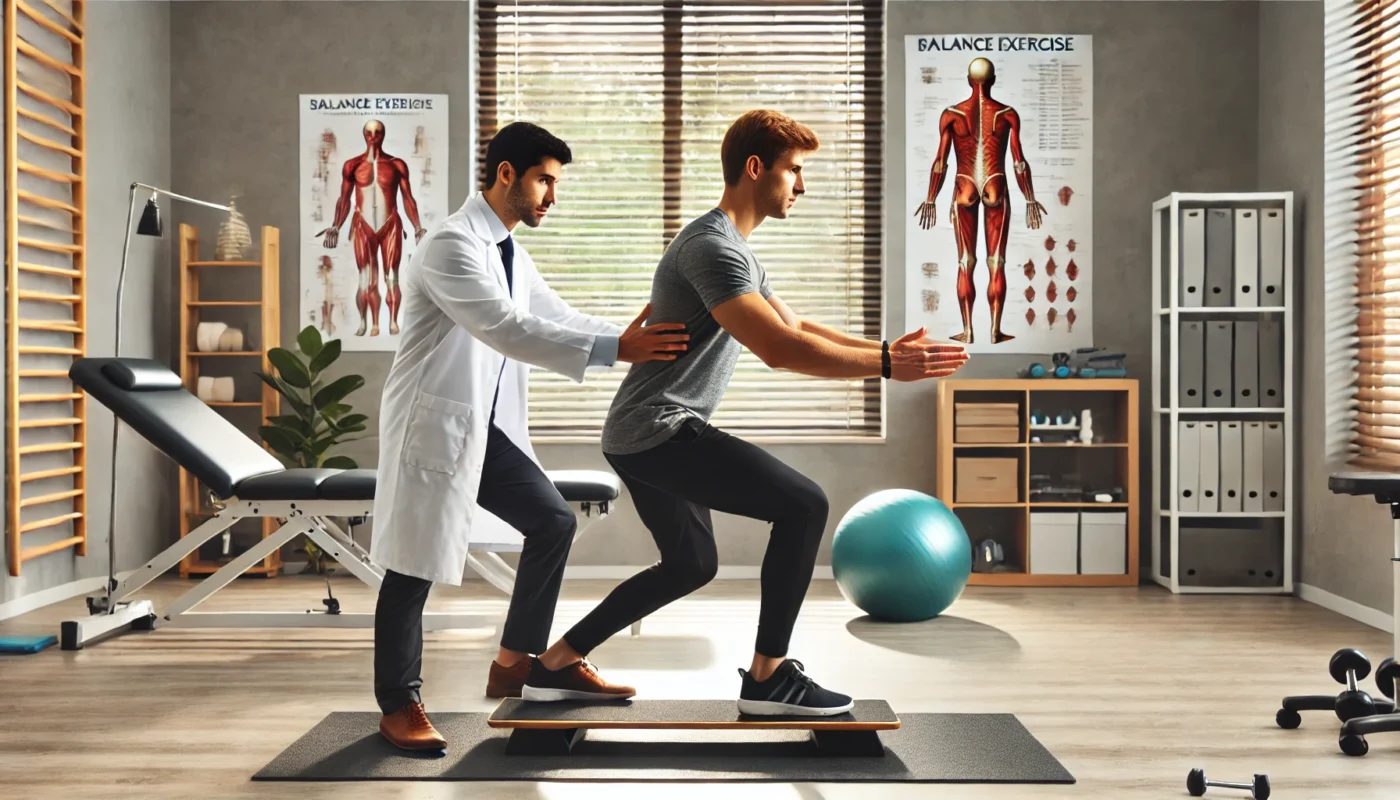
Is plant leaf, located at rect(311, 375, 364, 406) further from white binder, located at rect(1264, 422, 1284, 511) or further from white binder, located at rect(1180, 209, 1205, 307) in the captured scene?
→ white binder, located at rect(1264, 422, 1284, 511)

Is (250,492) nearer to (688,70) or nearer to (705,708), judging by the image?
(705,708)

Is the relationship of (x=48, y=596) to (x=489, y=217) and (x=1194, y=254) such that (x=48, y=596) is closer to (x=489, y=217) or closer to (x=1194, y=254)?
(x=489, y=217)

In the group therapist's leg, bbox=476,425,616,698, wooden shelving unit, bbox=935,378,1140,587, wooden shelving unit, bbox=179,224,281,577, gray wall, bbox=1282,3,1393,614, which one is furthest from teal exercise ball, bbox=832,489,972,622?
wooden shelving unit, bbox=179,224,281,577

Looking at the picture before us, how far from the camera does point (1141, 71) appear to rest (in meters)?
5.31

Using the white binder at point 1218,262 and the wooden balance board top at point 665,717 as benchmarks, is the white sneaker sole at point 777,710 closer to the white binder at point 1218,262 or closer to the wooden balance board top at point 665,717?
the wooden balance board top at point 665,717

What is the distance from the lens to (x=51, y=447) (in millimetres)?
4371

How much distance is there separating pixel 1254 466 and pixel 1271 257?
85 centimetres

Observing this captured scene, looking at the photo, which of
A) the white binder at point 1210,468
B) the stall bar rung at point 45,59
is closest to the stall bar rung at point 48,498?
the stall bar rung at point 45,59

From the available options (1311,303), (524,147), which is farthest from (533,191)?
(1311,303)

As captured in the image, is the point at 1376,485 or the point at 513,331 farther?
the point at 1376,485

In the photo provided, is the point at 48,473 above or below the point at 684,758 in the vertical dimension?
above

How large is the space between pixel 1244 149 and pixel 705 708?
13.2ft

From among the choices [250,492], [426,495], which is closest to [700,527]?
[426,495]

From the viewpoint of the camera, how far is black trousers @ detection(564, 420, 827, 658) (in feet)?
7.75
